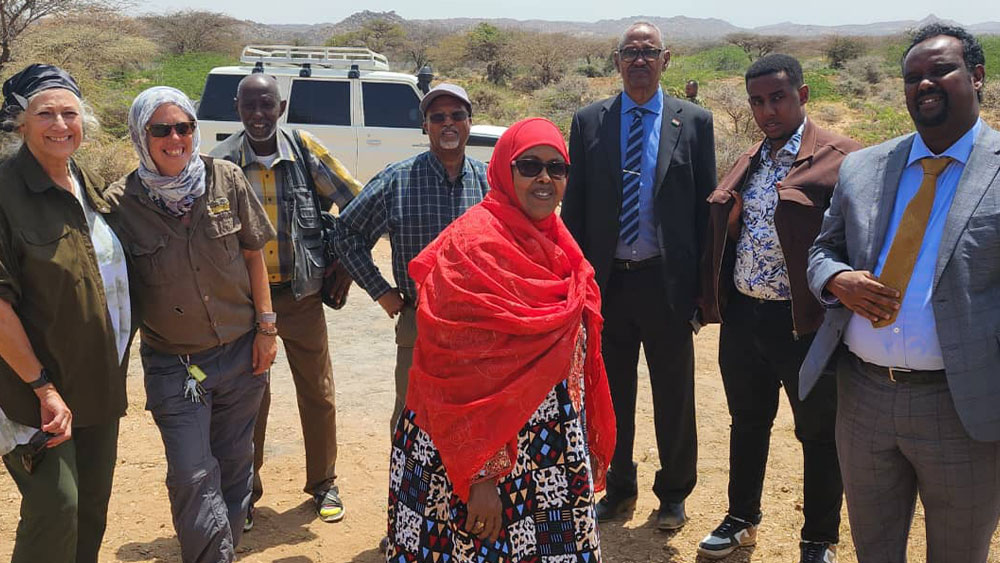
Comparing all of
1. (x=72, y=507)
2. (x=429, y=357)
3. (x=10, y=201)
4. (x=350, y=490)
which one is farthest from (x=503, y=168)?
(x=350, y=490)

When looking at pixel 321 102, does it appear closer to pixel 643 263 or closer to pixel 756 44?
pixel 643 263

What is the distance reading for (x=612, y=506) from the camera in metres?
4.45

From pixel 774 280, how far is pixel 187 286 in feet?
7.83

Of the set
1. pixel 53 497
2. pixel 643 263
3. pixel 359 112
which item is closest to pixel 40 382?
pixel 53 497

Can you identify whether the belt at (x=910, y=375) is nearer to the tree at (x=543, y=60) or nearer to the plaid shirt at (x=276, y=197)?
the plaid shirt at (x=276, y=197)

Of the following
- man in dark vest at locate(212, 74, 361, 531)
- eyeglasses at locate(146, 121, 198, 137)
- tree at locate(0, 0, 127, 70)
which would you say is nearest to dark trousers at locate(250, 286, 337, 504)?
man in dark vest at locate(212, 74, 361, 531)

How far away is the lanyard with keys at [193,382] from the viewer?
3348 millimetres

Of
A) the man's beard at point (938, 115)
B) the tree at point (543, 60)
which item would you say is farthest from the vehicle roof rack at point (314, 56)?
the tree at point (543, 60)

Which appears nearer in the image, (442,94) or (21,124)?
(21,124)

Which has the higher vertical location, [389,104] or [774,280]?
[389,104]

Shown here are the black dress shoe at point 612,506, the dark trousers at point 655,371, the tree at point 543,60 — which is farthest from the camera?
the tree at point 543,60

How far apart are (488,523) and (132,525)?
2525 millimetres

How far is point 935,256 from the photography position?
2.69 meters

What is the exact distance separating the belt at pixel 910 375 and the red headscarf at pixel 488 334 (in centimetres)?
100
